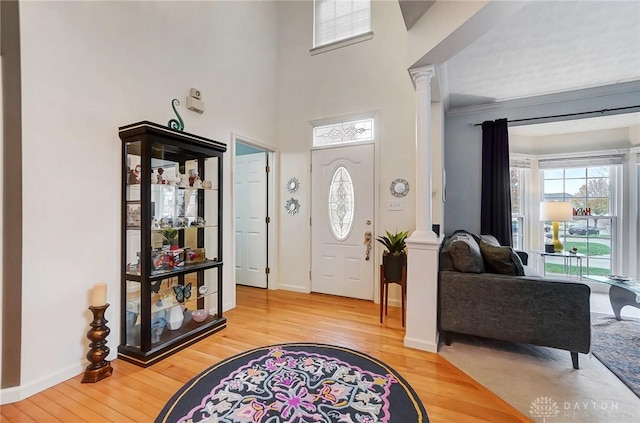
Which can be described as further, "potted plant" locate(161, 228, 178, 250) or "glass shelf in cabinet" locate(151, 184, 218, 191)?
"potted plant" locate(161, 228, 178, 250)

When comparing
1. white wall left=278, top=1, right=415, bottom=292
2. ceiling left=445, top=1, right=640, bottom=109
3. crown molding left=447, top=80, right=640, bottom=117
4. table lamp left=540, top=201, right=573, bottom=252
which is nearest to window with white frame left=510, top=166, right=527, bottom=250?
table lamp left=540, top=201, right=573, bottom=252

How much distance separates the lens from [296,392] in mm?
1737

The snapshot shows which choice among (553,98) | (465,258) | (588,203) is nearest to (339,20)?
(553,98)

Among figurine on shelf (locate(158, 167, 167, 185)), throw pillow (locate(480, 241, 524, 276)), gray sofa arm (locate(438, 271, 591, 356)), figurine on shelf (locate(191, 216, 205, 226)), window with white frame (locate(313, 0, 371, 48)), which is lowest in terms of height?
gray sofa arm (locate(438, 271, 591, 356))

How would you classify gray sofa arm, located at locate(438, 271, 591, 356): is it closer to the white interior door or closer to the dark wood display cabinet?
the dark wood display cabinet

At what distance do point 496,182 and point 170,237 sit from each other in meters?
4.23

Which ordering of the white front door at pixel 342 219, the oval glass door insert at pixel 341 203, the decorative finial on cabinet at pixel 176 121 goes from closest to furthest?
the decorative finial on cabinet at pixel 176 121 < the white front door at pixel 342 219 < the oval glass door insert at pixel 341 203

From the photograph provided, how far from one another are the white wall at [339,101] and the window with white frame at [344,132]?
0.13 m

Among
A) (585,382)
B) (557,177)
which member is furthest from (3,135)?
(557,177)

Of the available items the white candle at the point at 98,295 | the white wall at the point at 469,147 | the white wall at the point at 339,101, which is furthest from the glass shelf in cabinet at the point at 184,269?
the white wall at the point at 469,147

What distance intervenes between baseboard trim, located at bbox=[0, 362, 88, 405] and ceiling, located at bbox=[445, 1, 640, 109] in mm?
4249

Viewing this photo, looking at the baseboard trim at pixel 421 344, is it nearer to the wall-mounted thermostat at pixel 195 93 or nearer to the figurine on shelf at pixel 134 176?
the figurine on shelf at pixel 134 176

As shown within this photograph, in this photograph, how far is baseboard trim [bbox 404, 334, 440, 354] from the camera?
2273mm

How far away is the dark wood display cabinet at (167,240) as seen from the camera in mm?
2127
